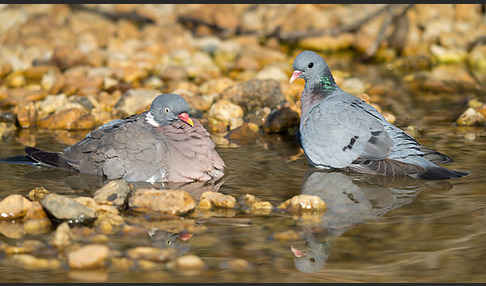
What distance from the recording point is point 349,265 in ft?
15.2

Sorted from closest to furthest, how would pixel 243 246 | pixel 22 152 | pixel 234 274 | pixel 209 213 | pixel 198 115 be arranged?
pixel 234 274
pixel 243 246
pixel 209 213
pixel 22 152
pixel 198 115

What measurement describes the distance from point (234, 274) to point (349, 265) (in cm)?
75

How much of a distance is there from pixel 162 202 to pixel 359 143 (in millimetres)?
2134

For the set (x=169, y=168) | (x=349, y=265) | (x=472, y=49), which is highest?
(x=472, y=49)

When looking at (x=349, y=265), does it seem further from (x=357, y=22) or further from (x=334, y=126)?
(x=357, y=22)

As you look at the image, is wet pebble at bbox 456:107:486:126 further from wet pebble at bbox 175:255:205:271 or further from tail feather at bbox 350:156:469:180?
wet pebble at bbox 175:255:205:271

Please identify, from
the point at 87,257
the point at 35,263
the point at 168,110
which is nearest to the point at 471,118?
the point at 168,110

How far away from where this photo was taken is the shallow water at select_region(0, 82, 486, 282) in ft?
14.8

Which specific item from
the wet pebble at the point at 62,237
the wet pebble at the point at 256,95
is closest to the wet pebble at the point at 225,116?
the wet pebble at the point at 256,95

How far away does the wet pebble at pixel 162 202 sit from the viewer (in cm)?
571

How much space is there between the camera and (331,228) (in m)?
5.36

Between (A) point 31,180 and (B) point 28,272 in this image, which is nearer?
(B) point 28,272

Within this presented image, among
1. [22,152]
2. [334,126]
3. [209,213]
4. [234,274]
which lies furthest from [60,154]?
[234,274]

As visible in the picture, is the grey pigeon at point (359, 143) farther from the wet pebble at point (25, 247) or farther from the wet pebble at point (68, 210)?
the wet pebble at point (25, 247)
